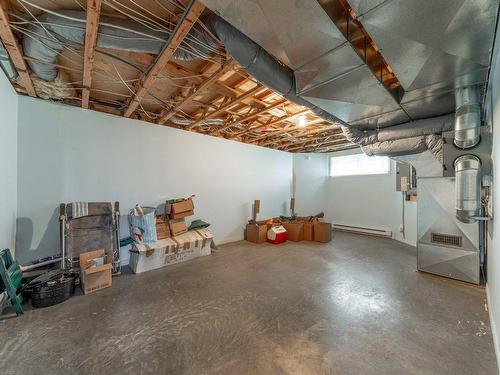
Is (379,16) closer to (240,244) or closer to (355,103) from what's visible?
(355,103)

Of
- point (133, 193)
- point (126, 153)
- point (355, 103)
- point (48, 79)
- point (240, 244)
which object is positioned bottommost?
point (240, 244)

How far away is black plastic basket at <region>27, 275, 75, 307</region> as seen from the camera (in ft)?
6.86

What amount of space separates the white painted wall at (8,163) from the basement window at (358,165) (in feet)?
21.8

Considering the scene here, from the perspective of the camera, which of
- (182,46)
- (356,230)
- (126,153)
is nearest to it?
(182,46)

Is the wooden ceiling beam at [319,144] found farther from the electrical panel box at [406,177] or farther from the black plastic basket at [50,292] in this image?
the black plastic basket at [50,292]

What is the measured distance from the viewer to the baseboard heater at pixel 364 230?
16.9 feet

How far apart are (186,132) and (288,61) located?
9.39ft

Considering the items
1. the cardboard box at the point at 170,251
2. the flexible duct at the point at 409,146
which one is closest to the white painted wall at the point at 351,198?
the flexible duct at the point at 409,146

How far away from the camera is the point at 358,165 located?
19.6ft

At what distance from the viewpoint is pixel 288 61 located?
1.70 metres

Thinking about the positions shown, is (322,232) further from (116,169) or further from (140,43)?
(140,43)

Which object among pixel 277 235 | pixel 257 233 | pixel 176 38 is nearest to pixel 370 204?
pixel 277 235

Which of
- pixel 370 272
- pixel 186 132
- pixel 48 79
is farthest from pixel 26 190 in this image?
pixel 370 272

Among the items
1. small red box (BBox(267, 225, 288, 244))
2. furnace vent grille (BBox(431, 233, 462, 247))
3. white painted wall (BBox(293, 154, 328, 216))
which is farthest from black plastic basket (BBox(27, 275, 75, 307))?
white painted wall (BBox(293, 154, 328, 216))
